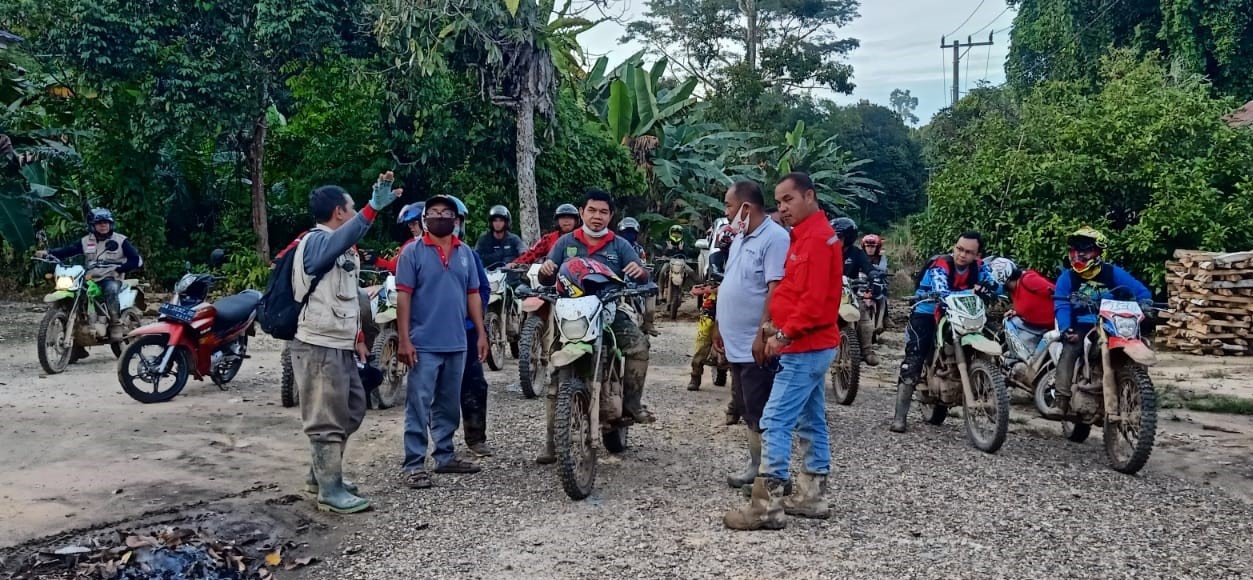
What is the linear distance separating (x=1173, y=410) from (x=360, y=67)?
1301 centimetres

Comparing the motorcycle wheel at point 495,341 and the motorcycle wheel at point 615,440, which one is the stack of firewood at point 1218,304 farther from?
the motorcycle wheel at point 615,440

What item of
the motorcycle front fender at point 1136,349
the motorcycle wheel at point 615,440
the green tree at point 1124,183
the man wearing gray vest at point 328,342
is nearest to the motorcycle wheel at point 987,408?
the motorcycle front fender at point 1136,349

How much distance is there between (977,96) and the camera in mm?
25656

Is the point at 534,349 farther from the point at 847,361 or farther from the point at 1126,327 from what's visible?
the point at 1126,327

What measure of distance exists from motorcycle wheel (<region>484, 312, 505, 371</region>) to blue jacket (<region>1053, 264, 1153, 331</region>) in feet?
16.3

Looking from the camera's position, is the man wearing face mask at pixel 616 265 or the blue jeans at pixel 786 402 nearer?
the blue jeans at pixel 786 402

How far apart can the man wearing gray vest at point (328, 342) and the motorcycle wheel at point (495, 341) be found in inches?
166

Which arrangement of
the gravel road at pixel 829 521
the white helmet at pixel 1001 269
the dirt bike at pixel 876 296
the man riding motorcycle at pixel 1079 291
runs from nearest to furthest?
the gravel road at pixel 829 521, the man riding motorcycle at pixel 1079 291, the white helmet at pixel 1001 269, the dirt bike at pixel 876 296

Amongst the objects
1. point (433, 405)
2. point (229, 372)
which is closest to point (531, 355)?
point (433, 405)

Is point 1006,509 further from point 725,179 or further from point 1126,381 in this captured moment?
point 725,179

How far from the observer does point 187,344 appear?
823 centimetres

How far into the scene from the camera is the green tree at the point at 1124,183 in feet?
43.0

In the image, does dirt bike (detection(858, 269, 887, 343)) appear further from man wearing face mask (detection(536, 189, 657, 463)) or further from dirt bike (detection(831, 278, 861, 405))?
→ man wearing face mask (detection(536, 189, 657, 463))

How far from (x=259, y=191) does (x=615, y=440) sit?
13004mm
